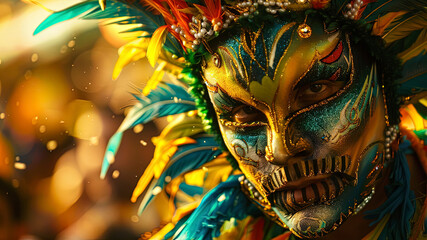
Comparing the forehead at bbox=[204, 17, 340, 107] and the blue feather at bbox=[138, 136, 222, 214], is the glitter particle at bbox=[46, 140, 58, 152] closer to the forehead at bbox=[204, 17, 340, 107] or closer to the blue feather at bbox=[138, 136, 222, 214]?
the blue feather at bbox=[138, 136, 222, 214]

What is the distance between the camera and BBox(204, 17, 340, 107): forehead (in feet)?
4.56

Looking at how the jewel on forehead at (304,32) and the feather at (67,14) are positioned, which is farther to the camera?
the feather at (67,14)

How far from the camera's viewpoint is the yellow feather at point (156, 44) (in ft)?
4.90

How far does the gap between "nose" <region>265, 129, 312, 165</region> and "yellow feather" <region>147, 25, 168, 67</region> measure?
16.1 inches

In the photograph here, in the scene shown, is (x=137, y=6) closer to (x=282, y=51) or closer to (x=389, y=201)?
(x=282, y=51)

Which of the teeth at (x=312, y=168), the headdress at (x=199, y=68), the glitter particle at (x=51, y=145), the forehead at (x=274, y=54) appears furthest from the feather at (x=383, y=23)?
the glitter particle at (x=51, y=145)

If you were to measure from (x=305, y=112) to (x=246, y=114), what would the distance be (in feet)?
0.58

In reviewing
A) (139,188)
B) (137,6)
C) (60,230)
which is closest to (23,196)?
(60,230)

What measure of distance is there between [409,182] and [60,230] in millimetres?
1826

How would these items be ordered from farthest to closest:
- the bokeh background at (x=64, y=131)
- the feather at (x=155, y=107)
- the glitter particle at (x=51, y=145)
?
the glitter particle at (x=51, y=145), the bokeh background at (x=64, y=131), the feather at (x=155, y=107)

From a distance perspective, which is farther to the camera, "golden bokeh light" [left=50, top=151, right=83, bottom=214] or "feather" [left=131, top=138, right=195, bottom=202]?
"golden bokeh light" [left=50, top=151, right=83, bottom=214]

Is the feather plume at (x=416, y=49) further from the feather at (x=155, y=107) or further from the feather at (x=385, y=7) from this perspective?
the feather at (x=155, y=107)

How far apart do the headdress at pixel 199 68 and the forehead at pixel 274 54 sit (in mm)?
22

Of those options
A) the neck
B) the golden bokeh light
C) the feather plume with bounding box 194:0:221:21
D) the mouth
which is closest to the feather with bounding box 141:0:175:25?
the feather plume with bounding box 194:0:221:21
